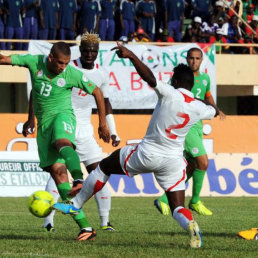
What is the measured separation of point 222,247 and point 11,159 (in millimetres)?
10875

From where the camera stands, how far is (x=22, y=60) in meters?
8.81

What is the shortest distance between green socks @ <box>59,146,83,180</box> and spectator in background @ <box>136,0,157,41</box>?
50.1 feet

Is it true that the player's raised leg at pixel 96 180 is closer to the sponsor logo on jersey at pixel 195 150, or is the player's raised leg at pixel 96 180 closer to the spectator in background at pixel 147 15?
the sponsor logo on jersey at pixel 195 150

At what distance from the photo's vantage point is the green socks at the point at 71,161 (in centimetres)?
823

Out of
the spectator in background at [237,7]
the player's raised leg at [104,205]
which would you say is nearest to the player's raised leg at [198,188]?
the player's raised leg at [104,205]

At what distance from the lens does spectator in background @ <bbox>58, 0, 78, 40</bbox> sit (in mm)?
22219

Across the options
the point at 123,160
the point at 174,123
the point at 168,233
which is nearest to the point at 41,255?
the point at 123,160

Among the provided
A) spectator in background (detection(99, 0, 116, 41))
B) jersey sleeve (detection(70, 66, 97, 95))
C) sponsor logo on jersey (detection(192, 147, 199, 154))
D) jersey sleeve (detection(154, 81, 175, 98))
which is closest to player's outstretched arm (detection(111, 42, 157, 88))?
jersey sleeve (detection(154, 81, 175, 98))

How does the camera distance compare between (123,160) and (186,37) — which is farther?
(186,37)

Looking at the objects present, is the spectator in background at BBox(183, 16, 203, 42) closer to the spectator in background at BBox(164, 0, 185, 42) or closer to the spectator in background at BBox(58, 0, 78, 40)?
the spectator in background at BBox(164, 0, 185, 42)

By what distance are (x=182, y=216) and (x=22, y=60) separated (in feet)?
8.39

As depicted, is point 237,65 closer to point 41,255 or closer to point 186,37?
point 186,37

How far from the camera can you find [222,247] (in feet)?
26.2

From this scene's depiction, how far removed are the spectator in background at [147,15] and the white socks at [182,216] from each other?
15.9m
